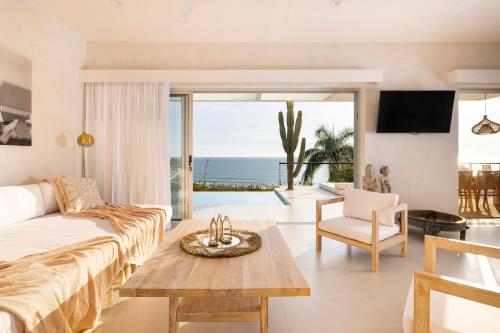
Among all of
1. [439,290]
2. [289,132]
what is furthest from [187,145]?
[289,132]

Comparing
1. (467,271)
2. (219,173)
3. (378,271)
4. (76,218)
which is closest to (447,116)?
(467,271)

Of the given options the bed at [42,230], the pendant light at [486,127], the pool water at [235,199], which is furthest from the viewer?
the pool water at [235,199]

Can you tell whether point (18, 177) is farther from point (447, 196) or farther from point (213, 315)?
point (447, 196)

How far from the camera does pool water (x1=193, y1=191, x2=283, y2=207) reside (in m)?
6.56

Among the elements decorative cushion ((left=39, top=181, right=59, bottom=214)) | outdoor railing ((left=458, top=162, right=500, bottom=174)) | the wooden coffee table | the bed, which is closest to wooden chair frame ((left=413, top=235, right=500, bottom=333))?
the wooden coffee table

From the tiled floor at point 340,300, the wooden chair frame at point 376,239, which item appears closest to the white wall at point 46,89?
the tiled floor at point 340,300

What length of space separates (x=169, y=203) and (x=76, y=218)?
5.08 feet

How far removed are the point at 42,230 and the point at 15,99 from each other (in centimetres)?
153

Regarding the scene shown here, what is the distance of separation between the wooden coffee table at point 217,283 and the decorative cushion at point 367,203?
5.30 feet

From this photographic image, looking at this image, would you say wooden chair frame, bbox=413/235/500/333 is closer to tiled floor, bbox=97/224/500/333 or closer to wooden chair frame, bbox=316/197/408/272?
tiled floor, bbox=97/224/500/333

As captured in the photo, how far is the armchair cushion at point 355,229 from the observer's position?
9.16 feet

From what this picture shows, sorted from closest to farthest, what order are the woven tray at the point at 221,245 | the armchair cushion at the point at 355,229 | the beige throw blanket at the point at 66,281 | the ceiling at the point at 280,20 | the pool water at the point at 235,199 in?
the beige throw blanket at the point at 66,281 → the woven tray at the point at 221,245 → the armchair cushion at the point at 355,229 → the ceiling at the point at 280,20 → the pool water at the point at 235,199

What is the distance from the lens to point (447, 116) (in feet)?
13.5

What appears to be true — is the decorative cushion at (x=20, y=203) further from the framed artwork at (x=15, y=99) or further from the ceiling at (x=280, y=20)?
the ceiling at (x=280, y=20)
